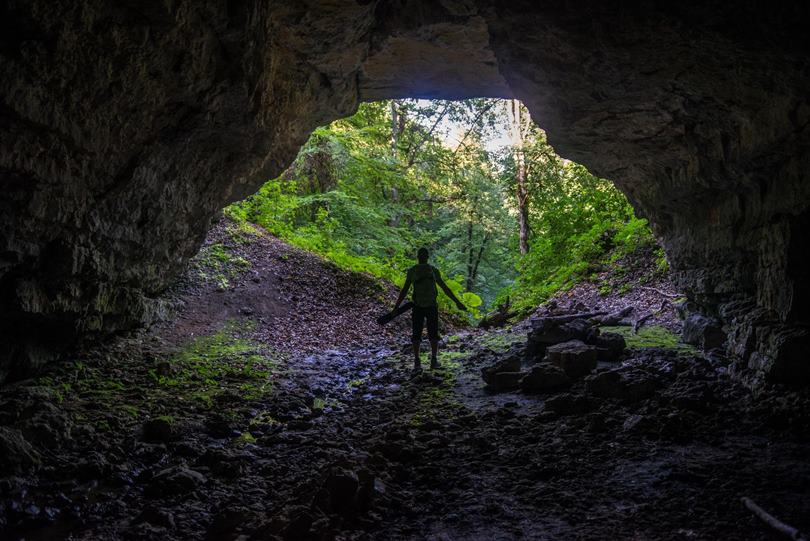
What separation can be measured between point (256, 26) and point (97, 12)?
1952 mm

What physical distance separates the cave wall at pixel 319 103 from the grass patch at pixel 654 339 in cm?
80

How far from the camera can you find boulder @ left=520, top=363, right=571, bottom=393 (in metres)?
5.80

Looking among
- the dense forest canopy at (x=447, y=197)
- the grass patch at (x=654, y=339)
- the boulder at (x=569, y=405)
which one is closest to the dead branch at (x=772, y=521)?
the boulder at (x=569, y=405)

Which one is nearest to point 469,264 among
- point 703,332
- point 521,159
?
point 521,159

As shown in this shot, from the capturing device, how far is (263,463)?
394 cm

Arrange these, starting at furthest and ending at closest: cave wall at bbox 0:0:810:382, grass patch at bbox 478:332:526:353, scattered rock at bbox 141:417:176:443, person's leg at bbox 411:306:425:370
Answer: grass patch at bbox 478:332:526:353 < person's leg at bbox 411:306:425:370 < scattered rock at bbox 141:417:176:443 < cave wall at bbox 0:0:810:382

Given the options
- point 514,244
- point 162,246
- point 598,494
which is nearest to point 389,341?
point 162,246

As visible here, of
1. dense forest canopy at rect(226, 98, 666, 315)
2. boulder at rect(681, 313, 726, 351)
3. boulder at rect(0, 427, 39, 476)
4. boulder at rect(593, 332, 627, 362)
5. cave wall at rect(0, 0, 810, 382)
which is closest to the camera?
boulder at rect(0, 427, 39, 476)

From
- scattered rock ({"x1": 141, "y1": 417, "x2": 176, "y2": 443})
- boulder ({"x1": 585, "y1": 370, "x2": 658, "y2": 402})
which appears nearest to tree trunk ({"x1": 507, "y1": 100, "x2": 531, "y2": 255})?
boulder ({"x1": 585, "y1": 370, "x2": 658, "y2": 402})

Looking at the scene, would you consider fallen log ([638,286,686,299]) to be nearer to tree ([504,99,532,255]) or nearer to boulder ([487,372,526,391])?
boulder ([487,372,526,391])

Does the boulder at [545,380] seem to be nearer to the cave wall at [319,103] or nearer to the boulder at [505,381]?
the boulder at [505,381]

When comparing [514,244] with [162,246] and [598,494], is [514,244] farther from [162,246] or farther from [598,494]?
[598,494]

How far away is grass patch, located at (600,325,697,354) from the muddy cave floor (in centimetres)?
107

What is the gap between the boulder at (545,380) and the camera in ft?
19.0
